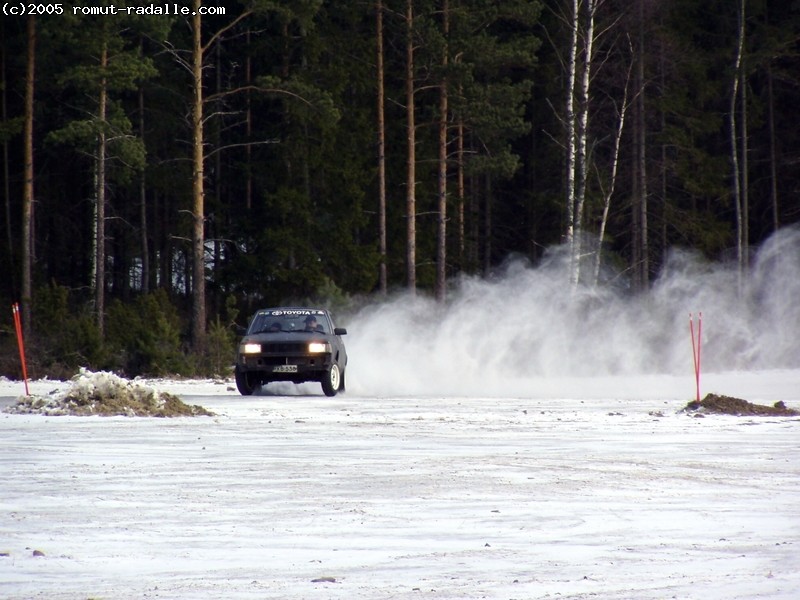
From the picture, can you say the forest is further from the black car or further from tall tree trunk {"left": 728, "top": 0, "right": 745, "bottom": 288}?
the black car

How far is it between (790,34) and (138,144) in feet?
95.8

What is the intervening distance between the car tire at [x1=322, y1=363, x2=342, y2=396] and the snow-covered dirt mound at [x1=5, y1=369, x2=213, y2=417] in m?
4.77

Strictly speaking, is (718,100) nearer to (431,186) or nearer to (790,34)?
(790,34)

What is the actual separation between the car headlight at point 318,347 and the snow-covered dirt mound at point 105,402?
14.5 feet

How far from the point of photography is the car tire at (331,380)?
25609 millimetres

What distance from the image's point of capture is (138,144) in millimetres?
40125

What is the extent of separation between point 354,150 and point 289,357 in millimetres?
26198

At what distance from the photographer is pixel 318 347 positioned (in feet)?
83.0

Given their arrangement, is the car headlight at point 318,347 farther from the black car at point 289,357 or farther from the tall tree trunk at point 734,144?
the tall tree trunk at point 734,144

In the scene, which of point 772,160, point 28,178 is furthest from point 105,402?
point 772,160

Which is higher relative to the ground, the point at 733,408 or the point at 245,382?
the point at 245,382

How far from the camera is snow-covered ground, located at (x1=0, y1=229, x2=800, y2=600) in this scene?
8188 millimetres

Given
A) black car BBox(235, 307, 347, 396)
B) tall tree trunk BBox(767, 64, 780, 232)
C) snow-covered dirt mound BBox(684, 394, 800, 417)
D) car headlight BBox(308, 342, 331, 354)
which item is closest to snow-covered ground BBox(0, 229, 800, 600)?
snow-covered dirt mound BBox(684, 394, 800, 417)

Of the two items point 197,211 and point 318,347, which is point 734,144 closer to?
point 197,211
